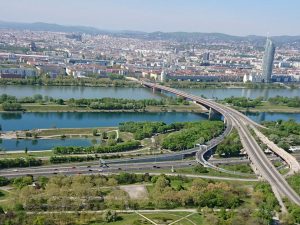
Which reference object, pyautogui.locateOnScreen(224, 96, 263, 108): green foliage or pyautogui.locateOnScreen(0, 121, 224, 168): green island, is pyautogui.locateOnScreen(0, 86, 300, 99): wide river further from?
pyautogui.locateOnScreen(0, 121, 224, 168): green island

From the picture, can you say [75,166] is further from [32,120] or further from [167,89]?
[167,89]

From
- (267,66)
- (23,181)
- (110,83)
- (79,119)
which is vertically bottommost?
(79,119)

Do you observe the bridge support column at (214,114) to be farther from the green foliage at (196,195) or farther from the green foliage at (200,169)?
the green foliage at (196,195)

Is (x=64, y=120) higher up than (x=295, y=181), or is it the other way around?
(x=295, y=181)

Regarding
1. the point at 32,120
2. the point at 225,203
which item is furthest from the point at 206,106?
the point at 225,203

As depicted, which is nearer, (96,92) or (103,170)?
(103,170)

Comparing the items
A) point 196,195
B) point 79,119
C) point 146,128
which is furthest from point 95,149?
point 79,119

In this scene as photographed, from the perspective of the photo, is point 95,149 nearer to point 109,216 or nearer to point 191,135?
Result: point 191,135

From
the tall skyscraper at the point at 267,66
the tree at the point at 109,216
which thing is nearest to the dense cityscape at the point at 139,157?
the tree at the point at 109,216
